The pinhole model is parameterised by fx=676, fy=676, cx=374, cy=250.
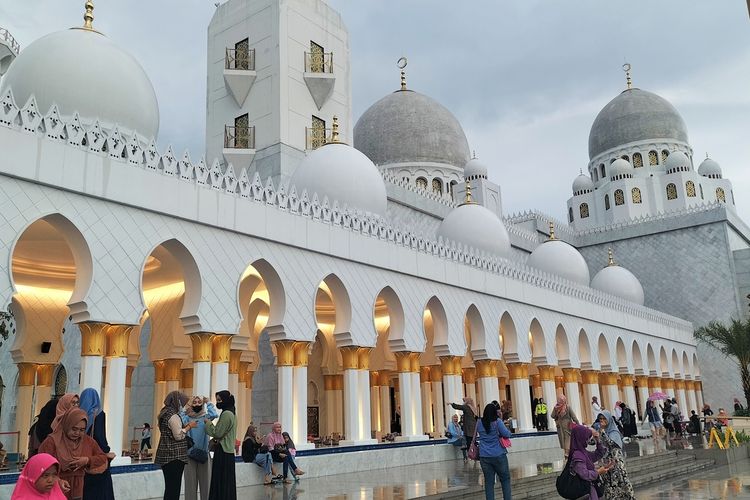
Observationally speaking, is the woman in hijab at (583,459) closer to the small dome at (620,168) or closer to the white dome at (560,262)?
the white dome at (560,262)

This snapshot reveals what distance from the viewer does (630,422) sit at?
47.1 feet

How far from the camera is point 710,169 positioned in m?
36.1

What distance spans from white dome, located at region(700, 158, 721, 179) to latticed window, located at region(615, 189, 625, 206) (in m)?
4.98

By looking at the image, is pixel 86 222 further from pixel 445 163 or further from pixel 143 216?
pixel 445 163

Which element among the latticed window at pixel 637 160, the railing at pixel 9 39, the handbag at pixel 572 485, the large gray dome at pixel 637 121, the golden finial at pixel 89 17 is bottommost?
the handbag at pixel 572 485

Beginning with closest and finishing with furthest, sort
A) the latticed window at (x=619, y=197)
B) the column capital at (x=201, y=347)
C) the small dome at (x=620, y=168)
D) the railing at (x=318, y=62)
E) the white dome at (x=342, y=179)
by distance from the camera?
1. the column capital at (x=201, y=347)
2. the white dome at (x=342, y=179)
3. the railing at (x=318, y=62)
4. the latticed window at (x=619, y=197)
5. the small dome at (x=620, y=168)

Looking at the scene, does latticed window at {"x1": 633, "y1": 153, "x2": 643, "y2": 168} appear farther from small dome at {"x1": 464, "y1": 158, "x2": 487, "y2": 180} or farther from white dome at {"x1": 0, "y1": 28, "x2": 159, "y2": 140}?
white dome at {"x1": 0, "y1": 28, "x2": 159, "y2": 140}

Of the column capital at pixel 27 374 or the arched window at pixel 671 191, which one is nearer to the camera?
the column capital at pixel 27 374

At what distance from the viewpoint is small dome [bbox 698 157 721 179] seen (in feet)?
118

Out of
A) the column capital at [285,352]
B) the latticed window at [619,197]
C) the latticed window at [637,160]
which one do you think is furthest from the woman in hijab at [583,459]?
the latticed window at [637,160]

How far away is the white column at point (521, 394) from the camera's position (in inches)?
605

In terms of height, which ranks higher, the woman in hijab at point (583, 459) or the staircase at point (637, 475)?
the woman in hijab at point (583, 459)

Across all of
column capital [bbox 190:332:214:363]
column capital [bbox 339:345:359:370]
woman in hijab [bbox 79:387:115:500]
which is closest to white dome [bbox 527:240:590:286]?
column capital [bbox 339:345:359:370]

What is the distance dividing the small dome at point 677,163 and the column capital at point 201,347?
3096 centimetres
